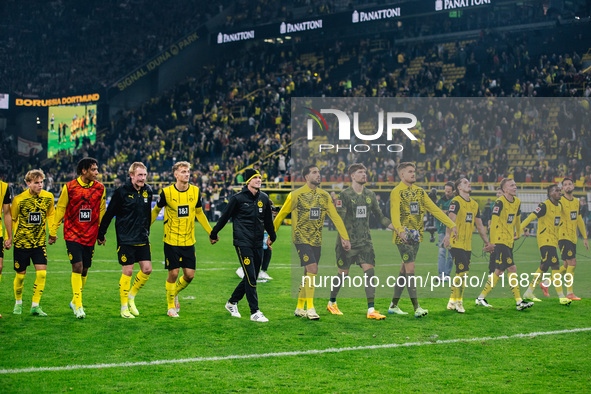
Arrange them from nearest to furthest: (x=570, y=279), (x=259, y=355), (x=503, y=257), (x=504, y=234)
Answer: (x=259, y=355), (x=503, y=257), (x=504, y=234), (x=570, y=279)

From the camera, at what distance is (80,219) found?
33.2 ft

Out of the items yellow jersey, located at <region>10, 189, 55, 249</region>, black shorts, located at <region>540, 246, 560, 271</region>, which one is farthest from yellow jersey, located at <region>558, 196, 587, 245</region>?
yellow jersey, located at <region>10, 189, 55, 249</region>

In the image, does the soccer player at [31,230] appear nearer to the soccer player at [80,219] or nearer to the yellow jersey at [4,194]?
the yellow jersey at [4,194]

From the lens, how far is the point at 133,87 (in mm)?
57062

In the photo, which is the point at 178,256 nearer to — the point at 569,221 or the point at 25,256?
the point at 25,256

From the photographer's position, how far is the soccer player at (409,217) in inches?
418

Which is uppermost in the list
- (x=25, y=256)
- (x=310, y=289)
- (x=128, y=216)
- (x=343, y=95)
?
(x=343, y=95)

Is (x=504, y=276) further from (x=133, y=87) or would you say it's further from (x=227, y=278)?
(x=133, y=87)

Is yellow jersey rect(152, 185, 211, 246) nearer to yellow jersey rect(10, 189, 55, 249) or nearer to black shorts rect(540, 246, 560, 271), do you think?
yellow jersey rect(10, 189, 55, 249)

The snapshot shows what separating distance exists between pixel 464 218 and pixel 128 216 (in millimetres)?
5387

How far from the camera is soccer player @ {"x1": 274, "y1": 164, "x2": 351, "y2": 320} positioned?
10508 millimetres

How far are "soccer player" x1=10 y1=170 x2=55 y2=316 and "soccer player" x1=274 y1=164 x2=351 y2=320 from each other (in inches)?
135

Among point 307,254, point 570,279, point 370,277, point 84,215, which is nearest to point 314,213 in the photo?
point 307,254

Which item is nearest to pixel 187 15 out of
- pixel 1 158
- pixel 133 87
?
pixel 133 87
